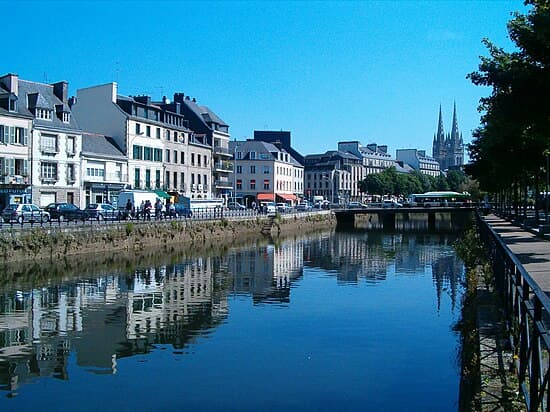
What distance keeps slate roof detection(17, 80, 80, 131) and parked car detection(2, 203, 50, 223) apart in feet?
36.5

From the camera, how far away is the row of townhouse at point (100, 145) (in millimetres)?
48562

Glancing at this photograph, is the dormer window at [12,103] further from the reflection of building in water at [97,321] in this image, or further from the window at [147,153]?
the reflection of building in water at [97,321]

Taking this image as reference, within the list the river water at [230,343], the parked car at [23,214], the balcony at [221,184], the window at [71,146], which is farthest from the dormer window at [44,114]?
the balcony at [221,184]

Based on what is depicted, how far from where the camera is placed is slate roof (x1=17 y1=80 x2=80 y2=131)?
163 feet

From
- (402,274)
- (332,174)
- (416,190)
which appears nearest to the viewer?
(402,274)

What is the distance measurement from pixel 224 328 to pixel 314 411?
23.6 feet

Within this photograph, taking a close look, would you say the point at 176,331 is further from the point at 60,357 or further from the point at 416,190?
the point at 416,190

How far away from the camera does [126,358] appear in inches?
595

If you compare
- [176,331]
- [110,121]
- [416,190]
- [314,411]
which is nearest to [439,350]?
[314,411]

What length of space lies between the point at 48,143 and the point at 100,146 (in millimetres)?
8709

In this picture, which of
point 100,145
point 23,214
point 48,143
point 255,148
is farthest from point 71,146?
point 255,148

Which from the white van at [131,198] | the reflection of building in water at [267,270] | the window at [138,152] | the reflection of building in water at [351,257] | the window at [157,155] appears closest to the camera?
the reflection of building in water at [267,270]

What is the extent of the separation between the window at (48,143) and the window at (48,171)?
1163 millimetres

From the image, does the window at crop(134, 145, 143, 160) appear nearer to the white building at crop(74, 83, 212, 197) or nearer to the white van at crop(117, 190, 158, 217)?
the white building at crop(74, 83, 212, 197)
